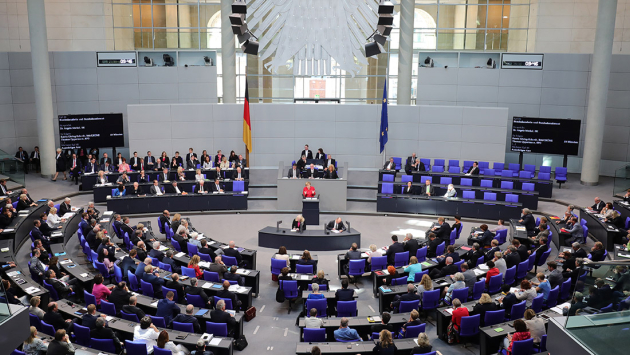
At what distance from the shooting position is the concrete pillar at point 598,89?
67.2ft

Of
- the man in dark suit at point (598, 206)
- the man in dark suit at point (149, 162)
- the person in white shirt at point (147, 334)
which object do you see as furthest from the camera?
the man in dark suit at point (149, 162)

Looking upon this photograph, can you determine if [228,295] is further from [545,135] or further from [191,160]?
[545,135]

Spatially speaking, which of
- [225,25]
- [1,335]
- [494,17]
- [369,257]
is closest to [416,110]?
[494,17]

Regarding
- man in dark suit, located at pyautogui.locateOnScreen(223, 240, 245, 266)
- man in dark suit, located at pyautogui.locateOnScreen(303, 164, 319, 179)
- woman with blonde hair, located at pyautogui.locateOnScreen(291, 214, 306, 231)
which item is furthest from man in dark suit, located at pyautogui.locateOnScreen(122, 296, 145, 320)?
man in dark suit, located at pyautogui.locateOnScreen(303, 164, 319, 179)

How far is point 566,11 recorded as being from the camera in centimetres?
2372

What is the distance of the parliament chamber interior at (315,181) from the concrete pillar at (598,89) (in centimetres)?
8

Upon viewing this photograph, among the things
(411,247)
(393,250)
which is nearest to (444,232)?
(411,247)

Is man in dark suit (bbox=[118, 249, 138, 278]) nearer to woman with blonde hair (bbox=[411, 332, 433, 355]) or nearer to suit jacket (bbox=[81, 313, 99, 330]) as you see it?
suit jacket (bbox=[81, 313, 99, 330])

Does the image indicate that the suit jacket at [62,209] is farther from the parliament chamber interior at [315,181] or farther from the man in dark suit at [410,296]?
the man in dark suit at [410,296]

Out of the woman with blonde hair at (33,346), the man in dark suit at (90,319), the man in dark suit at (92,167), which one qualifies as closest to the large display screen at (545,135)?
the man in dark suit at (92,167)

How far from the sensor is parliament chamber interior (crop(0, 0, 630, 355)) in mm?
8711

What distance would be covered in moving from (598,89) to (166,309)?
61.3 ft

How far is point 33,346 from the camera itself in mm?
8047

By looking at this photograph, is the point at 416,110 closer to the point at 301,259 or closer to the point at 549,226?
the point at 549,226
